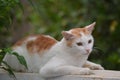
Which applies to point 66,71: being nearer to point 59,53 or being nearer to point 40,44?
point 59,53

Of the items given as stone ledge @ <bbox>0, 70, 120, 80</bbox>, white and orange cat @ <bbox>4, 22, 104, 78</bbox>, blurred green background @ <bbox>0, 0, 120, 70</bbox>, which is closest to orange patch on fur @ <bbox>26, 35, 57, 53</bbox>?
white and orange cat @ <bbox>4, 22, 104, 78</bbox>

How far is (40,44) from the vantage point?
350 cm

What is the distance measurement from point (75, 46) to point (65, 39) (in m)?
0.11

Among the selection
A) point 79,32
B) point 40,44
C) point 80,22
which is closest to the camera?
point 79,32

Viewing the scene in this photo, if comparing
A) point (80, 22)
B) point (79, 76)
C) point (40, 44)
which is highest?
point (80, 22)

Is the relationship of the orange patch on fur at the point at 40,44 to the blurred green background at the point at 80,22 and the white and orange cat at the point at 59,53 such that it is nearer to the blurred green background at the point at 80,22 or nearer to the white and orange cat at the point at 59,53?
the white and orange cat at the point at 59,53

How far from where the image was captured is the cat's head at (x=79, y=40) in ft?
10.7

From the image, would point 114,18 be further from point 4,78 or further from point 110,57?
point 4,78

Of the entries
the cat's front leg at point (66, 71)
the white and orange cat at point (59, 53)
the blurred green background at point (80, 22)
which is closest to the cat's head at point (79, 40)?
the white and orange cat at point (59, 53)

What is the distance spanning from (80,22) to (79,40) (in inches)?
103

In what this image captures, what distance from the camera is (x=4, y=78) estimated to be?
3.49 meters

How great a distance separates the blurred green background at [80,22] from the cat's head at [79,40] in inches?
68.4

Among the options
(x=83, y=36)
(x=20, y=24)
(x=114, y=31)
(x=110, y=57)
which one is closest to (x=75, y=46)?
(x=83, y=36)

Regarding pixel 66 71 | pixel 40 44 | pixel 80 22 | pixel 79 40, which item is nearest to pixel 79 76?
pixel 66 71
